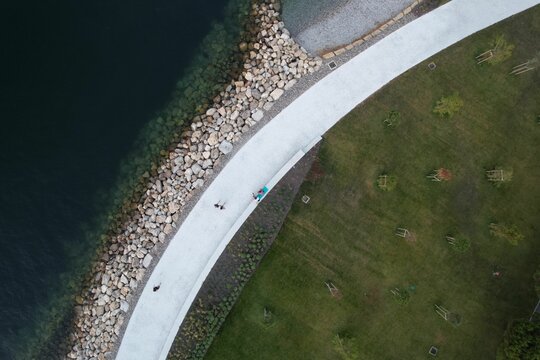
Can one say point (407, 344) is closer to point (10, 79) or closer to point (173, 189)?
point (173, 189)

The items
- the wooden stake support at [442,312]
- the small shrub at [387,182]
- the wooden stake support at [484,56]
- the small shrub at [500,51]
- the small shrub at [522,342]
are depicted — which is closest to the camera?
the small shrub at [522,342]

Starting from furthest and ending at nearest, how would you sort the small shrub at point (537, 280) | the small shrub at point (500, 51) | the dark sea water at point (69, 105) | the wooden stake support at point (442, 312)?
the dark sea water at point (69, 105)
the wooden stake support at point (442, 312)
the small shrub at point (500, 51)
the small shrub at point (537, 280)

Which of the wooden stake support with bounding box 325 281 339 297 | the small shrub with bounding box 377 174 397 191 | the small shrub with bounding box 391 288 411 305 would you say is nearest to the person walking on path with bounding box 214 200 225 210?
the wooden stake support with bounding box 325 281 339 297

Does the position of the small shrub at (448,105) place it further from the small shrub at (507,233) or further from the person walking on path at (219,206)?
the person walking on path at (219,206)

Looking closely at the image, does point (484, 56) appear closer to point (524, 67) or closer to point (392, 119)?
point (524, 67)

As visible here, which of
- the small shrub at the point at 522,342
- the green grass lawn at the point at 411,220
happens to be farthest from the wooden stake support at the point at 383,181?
the small shrub at the point at 522,342

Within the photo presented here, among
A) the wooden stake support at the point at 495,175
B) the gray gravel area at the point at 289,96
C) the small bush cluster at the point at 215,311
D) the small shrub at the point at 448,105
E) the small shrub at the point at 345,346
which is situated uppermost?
the gray gravel area at the point at 289,96

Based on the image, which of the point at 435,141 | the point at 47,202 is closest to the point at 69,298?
the point at 47,202
